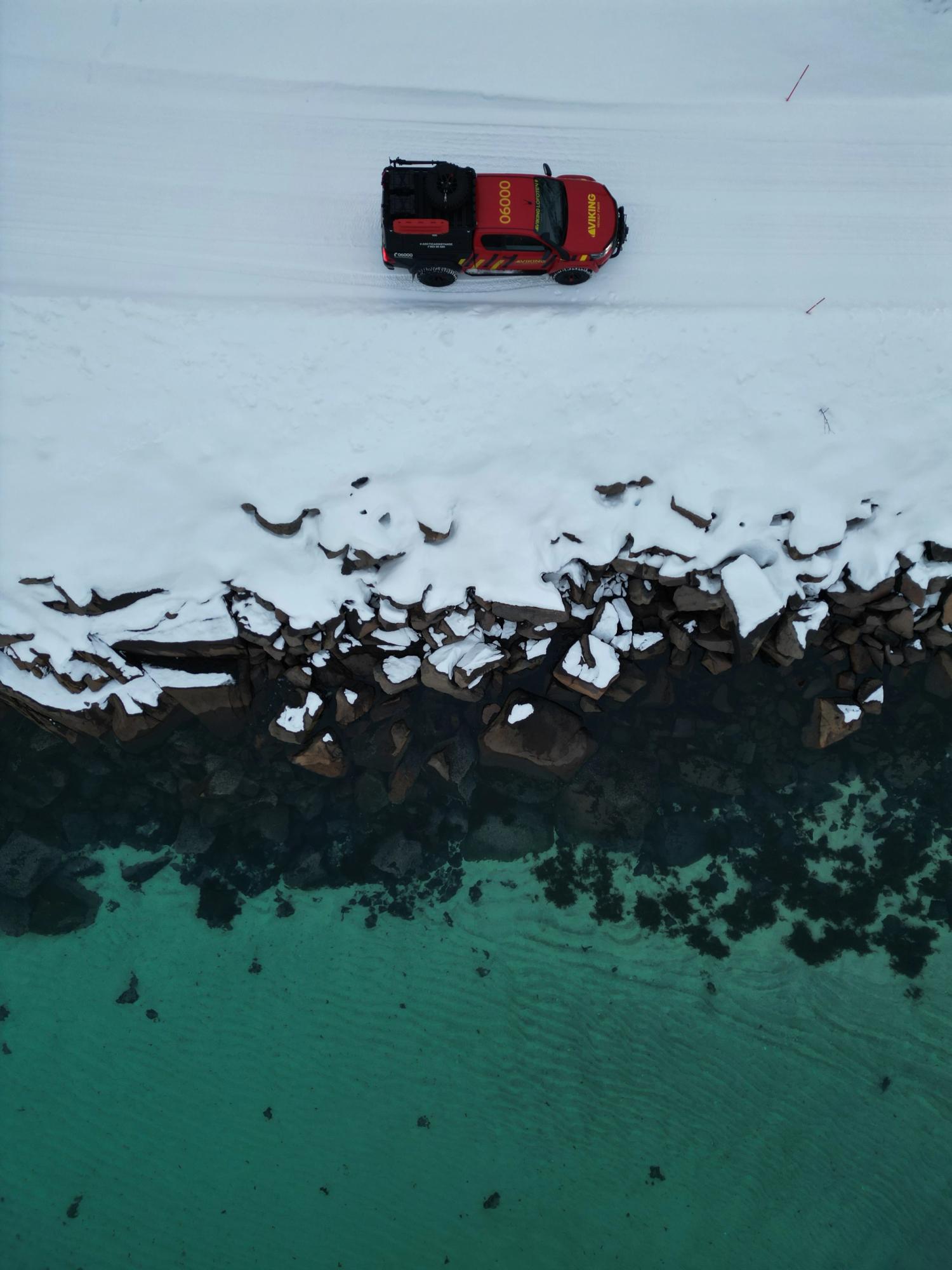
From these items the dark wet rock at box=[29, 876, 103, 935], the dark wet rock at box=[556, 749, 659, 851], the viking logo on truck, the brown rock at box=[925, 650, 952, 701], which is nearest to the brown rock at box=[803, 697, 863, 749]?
the brown rock at box=[925, 650, 952, 701]

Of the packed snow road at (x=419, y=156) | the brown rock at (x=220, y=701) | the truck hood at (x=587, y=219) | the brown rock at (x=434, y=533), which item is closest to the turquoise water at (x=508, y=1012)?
the brown rock at (x=220, y=701)

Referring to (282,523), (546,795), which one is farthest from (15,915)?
(546,795)

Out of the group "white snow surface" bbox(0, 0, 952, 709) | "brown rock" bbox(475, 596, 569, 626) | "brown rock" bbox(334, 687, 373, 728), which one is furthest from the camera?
"brown rock" bbox(334, 687, 373, 728)

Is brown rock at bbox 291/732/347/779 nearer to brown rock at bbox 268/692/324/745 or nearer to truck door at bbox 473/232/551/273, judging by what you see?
brown rock at bbox 268/692/324/745

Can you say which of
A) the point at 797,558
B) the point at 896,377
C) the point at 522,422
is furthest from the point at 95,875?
the point at 896,377

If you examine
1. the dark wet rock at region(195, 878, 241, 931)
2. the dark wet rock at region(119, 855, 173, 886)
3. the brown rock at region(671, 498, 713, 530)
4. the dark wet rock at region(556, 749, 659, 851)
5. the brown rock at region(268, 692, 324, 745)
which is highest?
the brown rock at region(671, 498, 713, 530)

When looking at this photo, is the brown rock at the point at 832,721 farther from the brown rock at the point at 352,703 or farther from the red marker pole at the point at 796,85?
the red marker pole at the point at 796,85

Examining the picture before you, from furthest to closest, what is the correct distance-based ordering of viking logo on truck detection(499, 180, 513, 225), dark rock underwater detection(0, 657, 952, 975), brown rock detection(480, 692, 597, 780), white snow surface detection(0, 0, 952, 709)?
dark rock underwater detection(0, 657, 952, 975), brown rock detection(480, 692, 597, 780), white snow surface detection(0, 0, 952, 709), viking logo on truck detection(499, 180, 513, 225)
